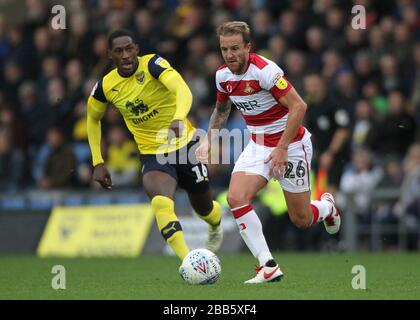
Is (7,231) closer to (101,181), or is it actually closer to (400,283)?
(101,181)

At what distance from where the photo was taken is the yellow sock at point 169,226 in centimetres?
978

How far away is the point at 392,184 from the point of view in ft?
51.9

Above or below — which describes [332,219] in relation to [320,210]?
below

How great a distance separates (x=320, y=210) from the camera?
35.3ft

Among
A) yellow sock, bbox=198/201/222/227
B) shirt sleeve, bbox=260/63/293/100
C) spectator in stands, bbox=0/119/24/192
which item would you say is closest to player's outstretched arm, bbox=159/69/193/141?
shirt sleeve, bbox=260/63/293/100

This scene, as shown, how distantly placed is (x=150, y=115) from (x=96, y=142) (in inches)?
25.4

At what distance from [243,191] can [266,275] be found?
776 mm

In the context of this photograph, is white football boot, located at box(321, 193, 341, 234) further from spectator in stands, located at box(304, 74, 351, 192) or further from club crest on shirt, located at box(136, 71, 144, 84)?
spectator in stands, located at box(304, 74, 351, 192)

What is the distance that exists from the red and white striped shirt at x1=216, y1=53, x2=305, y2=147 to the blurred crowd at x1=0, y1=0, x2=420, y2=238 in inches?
206

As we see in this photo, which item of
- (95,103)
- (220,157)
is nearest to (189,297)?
(95,103)

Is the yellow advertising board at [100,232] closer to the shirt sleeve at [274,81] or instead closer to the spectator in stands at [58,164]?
the spectator in stands at [58,164]

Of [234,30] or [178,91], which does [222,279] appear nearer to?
[178,91]

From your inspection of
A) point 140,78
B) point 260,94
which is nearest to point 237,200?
point 260,94

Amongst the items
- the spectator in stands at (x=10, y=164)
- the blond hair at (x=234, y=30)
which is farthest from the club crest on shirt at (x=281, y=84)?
the spectator in stands at (x=10, y=164)
